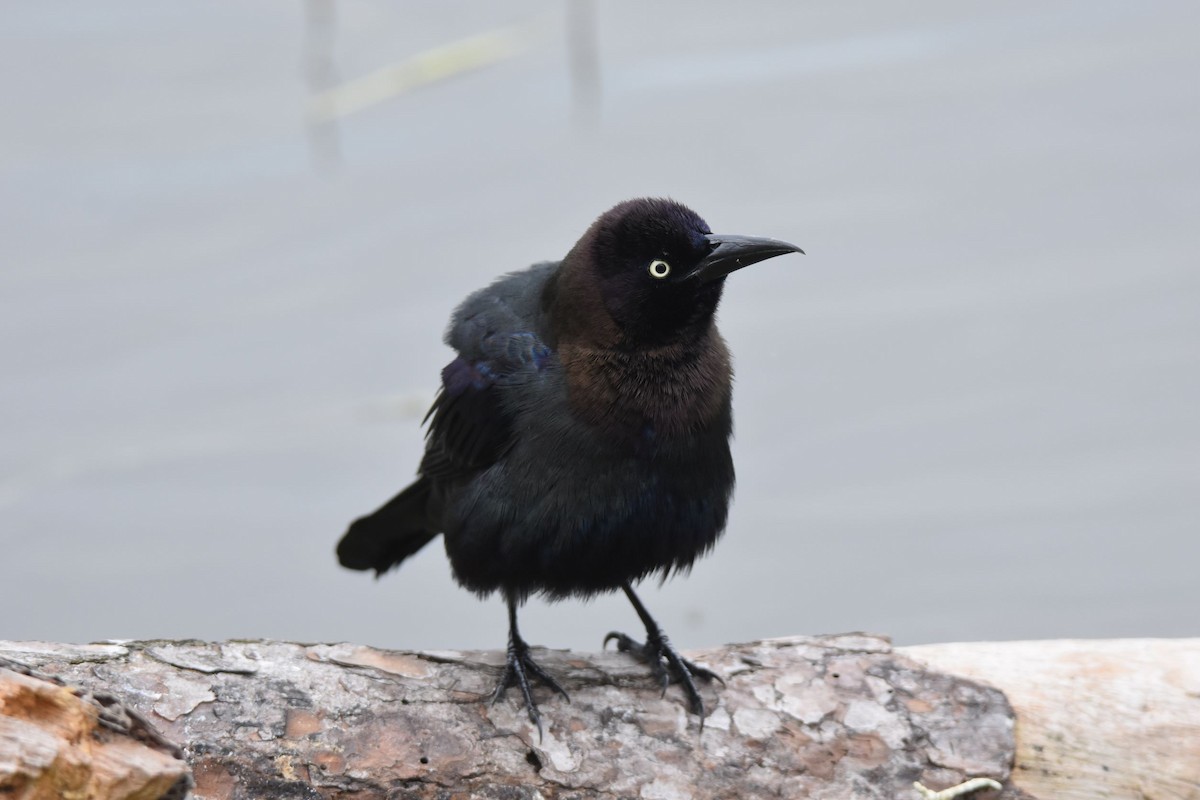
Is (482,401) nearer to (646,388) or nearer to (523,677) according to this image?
(646,388)

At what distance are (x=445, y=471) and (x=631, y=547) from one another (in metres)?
0.57

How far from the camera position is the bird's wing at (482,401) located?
3336 millimetres

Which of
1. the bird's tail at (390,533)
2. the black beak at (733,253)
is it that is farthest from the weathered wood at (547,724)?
the black beak at (733,253)

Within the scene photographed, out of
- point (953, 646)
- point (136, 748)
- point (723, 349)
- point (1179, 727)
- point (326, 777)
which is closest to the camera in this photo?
point (136, 748)

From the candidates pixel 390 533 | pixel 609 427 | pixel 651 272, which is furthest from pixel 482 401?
pixel 390 533

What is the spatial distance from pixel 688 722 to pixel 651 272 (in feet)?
3.17

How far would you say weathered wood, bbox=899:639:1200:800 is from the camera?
9.36 ft

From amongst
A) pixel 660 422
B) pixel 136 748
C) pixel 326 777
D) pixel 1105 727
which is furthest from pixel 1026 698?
pixel 136 748

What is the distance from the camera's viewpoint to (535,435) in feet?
10.6

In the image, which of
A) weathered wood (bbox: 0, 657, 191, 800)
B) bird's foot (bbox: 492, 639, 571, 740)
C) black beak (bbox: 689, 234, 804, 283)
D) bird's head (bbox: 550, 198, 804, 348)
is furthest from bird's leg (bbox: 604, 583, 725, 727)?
weathered wood (bbox: 0, 657, 191, 800)

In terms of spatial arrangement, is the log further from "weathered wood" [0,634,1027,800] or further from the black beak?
the black beak

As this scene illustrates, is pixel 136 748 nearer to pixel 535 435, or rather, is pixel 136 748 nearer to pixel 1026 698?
pixel 535 435

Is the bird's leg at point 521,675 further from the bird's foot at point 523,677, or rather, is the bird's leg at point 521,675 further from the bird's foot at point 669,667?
the bird's foot at point 669,667

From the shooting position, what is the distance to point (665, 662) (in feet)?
10.6
